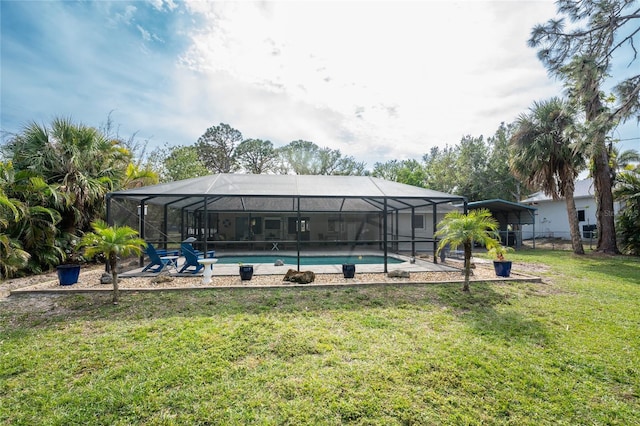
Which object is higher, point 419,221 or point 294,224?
point 419,221

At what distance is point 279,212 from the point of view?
14047mm

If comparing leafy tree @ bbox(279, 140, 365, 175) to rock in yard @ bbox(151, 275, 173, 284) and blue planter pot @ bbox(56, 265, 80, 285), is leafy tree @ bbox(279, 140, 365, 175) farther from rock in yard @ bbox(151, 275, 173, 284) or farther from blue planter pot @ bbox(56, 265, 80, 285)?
blue planter pot @ bbox(56, 265, 80, 285)

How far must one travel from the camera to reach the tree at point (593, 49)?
322 inches

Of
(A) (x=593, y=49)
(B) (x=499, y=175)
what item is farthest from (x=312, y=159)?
(A) (x=593, y=49)

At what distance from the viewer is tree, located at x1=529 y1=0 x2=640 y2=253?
8.18 m

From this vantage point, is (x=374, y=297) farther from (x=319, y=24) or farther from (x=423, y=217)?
(x=423, y=217)

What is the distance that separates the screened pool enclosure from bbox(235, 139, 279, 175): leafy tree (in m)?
18.0

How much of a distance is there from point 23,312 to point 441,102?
12.7m

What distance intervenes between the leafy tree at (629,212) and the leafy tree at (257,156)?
87.8 ft

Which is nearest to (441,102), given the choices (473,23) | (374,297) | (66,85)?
(473,23)

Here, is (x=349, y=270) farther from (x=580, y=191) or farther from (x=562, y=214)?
(x=580, y=191)

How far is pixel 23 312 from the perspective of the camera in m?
4.82

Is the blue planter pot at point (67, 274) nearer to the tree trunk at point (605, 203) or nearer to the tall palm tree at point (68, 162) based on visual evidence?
the tall palm tree at point (68, 162)

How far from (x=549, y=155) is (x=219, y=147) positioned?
28353mm
